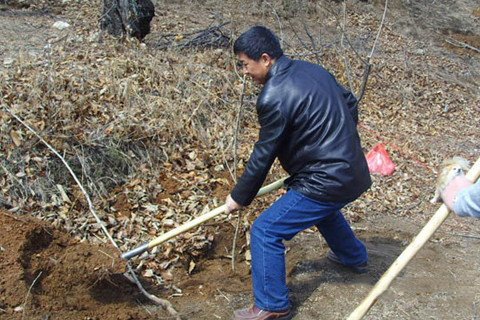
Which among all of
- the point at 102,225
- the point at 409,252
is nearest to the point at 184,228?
the point at 102,225

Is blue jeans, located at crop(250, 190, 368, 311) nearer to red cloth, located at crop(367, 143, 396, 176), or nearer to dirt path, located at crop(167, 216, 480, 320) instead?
dirt path, located at crop(167, 216, 480, 320)

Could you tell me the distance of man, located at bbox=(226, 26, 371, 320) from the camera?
134 inches

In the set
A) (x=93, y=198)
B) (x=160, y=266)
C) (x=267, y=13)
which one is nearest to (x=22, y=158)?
(x=93, y=198)

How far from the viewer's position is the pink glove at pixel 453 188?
2.51 metres

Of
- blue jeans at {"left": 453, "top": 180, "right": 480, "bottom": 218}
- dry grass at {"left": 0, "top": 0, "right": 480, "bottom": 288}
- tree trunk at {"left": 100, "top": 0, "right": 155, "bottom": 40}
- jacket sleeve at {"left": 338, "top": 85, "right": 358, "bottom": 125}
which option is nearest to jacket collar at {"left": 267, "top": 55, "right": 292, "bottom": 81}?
jacket sleeve at {"left": 338, "top": 85, "right": 358, "bottom": 125}

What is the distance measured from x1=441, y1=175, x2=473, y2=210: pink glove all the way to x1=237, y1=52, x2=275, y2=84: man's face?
140 centimetres

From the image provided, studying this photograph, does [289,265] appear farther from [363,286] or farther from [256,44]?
[256,44]

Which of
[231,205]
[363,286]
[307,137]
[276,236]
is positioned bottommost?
[363,286]

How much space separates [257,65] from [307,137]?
1.83 feet

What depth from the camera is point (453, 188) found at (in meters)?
2.54

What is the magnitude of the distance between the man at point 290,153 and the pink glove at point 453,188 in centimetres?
100

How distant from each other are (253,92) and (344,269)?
11.5 ft

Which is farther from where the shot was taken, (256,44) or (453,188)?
(256,44)

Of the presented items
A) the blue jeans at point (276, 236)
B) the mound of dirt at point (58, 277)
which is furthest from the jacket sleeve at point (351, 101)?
the mound of dirt at point (58, 277)
